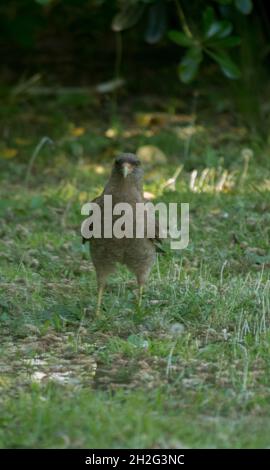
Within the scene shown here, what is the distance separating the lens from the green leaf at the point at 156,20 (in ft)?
28.5

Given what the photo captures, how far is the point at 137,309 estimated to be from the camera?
5.44m

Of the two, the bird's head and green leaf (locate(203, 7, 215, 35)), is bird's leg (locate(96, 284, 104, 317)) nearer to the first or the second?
the bird's head

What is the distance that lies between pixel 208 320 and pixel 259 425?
1.29 m

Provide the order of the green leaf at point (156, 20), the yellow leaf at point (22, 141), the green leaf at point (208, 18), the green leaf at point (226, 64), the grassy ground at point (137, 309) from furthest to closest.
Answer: the yellow leaf at point (22, 141) < the green leaf at point (156, 20) < the green leaf at point (226, 64) < the green leaf at point (208, 18) < the grassy ground at point (137, 309)

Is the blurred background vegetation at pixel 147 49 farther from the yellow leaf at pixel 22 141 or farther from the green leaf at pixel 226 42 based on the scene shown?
the yellow leaf at pixel 22 141

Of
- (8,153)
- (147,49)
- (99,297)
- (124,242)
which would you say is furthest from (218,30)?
(147,49)

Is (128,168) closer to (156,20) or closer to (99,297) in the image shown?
(99,297)

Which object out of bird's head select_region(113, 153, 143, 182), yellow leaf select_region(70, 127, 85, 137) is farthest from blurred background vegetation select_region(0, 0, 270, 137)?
bird's head select_region(113, 153, 143, 182)

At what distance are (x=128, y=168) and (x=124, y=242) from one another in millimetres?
406

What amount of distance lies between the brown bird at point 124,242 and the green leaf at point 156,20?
349 cm

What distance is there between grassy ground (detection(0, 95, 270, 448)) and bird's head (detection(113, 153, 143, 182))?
710 millimetres

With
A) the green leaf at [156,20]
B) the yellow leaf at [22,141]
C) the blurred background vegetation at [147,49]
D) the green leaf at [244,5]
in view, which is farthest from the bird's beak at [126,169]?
the yellow leaf at [22,141]

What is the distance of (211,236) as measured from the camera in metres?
6.78
